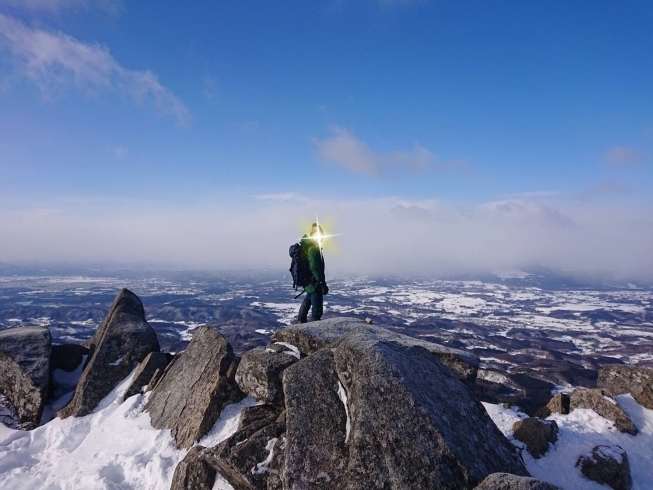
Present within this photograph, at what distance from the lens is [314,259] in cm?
1725

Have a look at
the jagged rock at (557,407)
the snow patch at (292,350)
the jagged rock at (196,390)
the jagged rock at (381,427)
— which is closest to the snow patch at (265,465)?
the jagged rock at (381,427)

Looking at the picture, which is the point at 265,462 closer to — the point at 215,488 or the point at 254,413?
the point at 215,488

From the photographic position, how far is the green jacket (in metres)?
17.2

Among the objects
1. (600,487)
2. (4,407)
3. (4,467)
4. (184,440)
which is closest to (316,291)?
(184,440)

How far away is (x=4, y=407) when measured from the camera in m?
17.2

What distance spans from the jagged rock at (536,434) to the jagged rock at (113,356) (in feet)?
60.4

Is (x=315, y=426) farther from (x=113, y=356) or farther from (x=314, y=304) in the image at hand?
(x=113, y=356)

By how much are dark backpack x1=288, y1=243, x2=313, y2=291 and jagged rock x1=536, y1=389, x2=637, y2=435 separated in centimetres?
1177

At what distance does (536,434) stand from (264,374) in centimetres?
943

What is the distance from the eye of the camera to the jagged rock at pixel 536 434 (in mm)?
11688

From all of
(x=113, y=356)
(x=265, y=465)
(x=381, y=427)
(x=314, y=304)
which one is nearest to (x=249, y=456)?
(x=265, y=465)

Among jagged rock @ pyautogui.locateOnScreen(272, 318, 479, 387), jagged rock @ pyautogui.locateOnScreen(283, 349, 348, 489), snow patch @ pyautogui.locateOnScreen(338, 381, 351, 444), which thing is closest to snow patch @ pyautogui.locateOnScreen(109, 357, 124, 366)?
jagged rock @ pyautogui.locateOnScreen(272, 318, 479, 387)

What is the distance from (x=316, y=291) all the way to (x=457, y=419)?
9.61 m

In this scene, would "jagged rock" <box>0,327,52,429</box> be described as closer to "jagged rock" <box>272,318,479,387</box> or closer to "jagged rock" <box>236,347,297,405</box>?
"jagged rock" <box>236,347,297,405</box>
